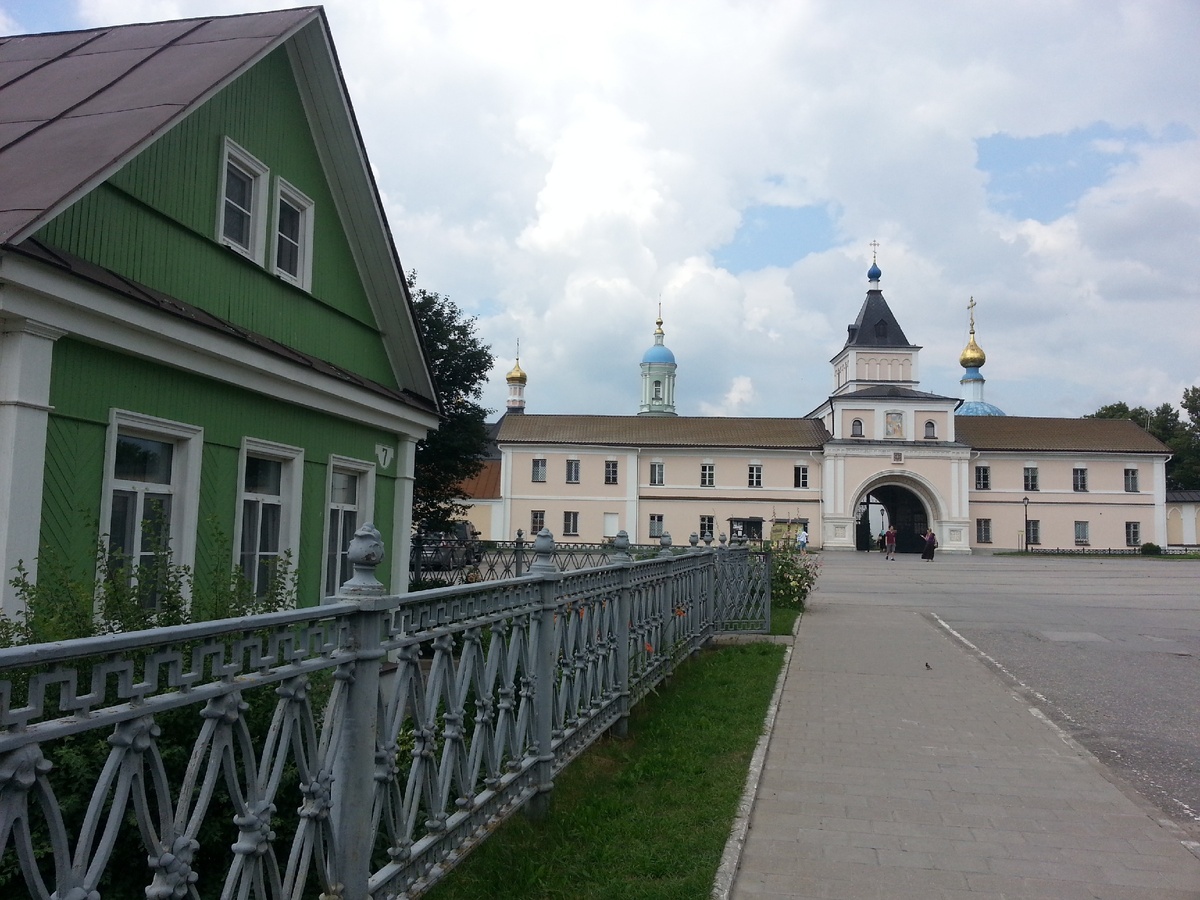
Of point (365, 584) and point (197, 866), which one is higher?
point (365, 584)

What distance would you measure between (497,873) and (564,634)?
1510 millimetres

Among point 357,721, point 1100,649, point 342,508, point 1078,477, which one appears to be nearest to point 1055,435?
point 1078,477

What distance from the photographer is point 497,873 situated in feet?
13.7

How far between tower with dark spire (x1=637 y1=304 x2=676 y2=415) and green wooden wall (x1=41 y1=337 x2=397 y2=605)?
6911 cm

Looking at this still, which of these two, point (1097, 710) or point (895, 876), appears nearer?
point (895, 876)

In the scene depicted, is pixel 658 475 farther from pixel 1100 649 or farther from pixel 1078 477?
pixel 1100 649

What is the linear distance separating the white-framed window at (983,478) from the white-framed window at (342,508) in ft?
174

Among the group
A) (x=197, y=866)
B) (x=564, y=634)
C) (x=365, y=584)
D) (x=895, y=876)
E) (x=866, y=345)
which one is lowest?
(x=895, y=876)

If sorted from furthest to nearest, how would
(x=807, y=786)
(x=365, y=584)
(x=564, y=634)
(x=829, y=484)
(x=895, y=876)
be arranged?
(x=829, y=484) < (x=807, y=786) < (x=564, y=634) < (x=895, y=876) < (x=365, y=584)

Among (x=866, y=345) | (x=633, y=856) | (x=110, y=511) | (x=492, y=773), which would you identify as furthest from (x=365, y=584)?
(x=866, y=345)

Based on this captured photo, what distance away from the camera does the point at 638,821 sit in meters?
5.09

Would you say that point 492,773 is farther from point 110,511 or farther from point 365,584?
point 110,511

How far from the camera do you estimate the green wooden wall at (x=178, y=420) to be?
20.5 ft

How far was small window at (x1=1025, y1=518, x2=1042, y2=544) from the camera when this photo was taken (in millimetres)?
57812
